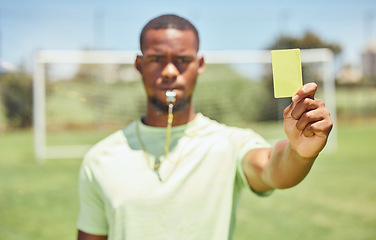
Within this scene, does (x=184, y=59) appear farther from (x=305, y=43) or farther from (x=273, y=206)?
(x=305, y=43)

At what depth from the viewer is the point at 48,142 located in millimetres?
14156

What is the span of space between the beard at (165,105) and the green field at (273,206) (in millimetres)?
2550

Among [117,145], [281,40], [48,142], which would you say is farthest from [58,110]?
[117,145]

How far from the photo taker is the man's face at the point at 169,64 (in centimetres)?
153

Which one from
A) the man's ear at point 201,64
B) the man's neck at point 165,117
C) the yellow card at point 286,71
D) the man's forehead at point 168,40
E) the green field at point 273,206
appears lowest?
the green field at point 273,206

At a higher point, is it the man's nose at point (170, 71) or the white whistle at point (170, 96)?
the man's nose at point (170, 71)

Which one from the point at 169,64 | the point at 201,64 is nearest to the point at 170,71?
the point at 169,64

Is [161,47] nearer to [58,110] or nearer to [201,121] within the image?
[201,121]

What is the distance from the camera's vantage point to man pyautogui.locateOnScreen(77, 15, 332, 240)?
4.77 feet

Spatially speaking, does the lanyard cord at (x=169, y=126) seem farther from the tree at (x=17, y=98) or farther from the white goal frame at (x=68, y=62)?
the tree at (x=17, y=98)

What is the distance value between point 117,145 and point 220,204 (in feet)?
1.50

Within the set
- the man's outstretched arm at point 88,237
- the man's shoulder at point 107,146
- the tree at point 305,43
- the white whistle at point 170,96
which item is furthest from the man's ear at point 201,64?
the tree at point 305,43

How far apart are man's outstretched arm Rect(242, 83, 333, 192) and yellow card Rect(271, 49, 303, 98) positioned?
29 millimetres

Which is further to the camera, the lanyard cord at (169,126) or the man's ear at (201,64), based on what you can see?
the man's ear at (201,64)
